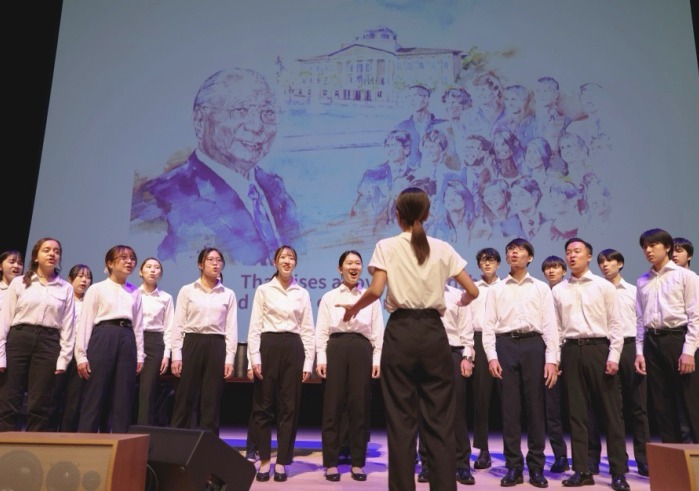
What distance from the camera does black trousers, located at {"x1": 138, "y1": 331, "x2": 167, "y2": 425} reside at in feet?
16.4

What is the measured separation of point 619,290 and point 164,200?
13.8ft

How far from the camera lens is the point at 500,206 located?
5.95 meters

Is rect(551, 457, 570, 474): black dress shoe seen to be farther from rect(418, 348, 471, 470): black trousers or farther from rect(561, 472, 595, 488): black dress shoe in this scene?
rect(418, 348, 471, 470): black trousers

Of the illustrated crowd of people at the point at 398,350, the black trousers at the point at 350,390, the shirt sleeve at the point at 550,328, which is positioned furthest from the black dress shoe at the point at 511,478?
the black trousers at the point at 350,390

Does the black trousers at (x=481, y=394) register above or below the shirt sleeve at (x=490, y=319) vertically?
below

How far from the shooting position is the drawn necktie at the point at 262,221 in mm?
5945

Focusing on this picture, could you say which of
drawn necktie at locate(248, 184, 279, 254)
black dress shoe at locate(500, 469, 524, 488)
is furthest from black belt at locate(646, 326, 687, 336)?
drawn necktie at locate(248, 184, 279, 254)

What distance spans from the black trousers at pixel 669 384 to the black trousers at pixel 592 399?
0.40 m

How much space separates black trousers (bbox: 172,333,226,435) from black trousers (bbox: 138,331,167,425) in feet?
2.42

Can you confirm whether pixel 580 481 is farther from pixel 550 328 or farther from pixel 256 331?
pixel 256 331

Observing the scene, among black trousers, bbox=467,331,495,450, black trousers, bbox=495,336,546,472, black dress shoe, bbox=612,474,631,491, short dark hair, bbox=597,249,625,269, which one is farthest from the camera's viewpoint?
→ short dark hair, bbox=597,249,625,269

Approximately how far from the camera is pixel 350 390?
4.31 m

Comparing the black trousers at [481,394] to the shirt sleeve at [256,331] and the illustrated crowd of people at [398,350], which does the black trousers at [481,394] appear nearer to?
Answer: the illustrated crowd of people at [398,350]

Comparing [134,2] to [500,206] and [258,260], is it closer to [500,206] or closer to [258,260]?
[258,260]
